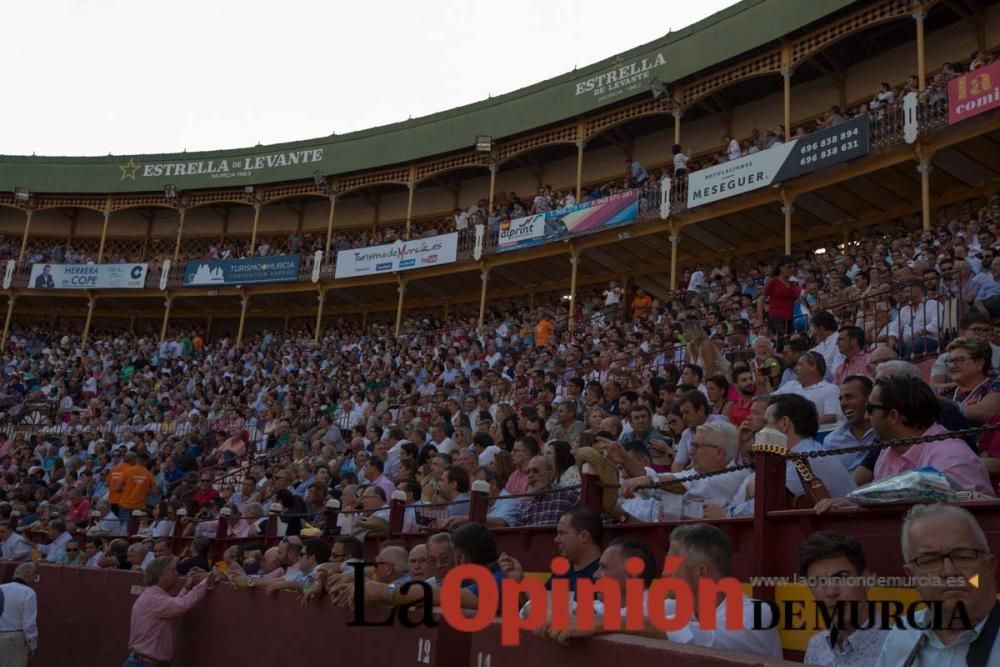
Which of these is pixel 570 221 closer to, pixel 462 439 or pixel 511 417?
pixel 462 439

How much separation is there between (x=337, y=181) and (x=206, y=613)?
23.4 metres

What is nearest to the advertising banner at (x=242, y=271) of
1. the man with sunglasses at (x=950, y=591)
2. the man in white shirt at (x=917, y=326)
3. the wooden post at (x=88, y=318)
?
the wooden post at (x=88, y=318)

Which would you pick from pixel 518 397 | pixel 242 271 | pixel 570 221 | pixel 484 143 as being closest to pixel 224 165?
pixel 242 271

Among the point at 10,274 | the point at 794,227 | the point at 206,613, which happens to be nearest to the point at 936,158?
the point at 794,227

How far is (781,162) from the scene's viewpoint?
58.3 feet

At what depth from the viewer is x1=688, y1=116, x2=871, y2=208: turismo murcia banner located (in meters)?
16.7

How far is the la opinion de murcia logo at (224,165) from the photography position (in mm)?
29766

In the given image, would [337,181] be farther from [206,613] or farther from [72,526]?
[206,613]

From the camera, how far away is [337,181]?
1152 inches

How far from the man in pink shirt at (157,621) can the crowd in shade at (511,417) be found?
41 centimetres

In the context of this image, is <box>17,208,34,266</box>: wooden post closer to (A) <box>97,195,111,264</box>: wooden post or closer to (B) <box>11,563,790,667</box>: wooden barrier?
Result: (A) <box>97,195,111,264</box>: wooden post

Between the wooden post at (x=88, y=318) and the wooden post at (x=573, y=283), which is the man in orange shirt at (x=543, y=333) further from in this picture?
the wooden post at (x=88, y=318)

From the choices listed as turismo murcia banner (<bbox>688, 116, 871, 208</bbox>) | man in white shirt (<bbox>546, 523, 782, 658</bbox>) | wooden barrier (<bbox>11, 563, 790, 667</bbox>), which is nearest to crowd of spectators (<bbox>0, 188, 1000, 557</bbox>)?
man in white shirt (<bbox>546, 523, 782, 658</bbox>)

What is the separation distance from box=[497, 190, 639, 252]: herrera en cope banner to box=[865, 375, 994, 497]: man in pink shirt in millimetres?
16729
